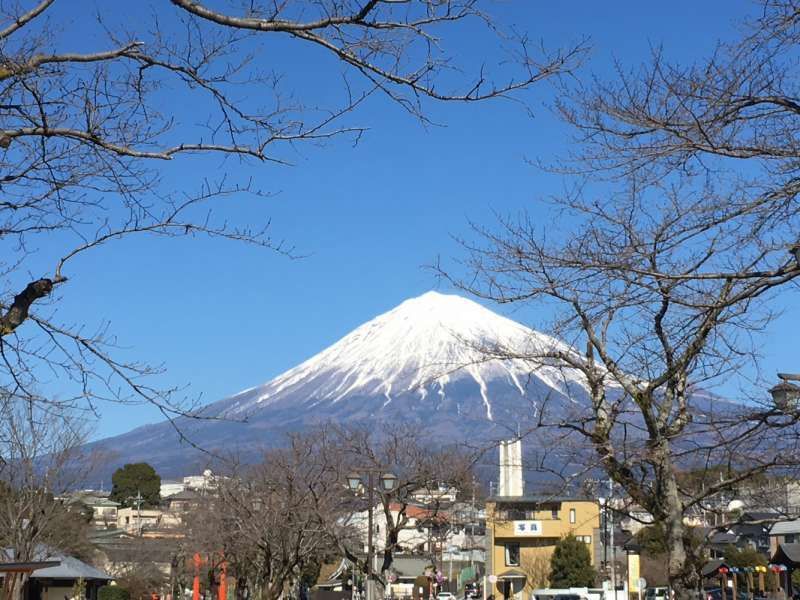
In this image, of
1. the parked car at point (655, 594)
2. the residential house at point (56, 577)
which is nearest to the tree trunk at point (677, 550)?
the residential house at point (56, 577)

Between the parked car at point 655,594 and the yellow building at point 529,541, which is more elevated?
the yellow building at point 529,541

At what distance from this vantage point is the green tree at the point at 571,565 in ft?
173

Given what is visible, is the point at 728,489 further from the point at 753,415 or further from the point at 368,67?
the point at 368,67

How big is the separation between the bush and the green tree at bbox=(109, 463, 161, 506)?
34811mm

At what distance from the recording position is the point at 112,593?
49312mm

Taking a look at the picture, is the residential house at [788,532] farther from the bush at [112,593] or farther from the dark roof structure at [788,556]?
the bush at [112,593]

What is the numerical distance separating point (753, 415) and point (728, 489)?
2904 mm

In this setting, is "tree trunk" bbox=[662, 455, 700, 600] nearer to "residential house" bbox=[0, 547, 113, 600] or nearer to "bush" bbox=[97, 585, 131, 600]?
"residential house" bbox=[0, 547, 113, 600]

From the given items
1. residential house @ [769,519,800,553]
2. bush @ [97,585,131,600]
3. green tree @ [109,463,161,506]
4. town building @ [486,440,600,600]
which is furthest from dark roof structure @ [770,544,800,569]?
green tree @ [109,463,161,506]

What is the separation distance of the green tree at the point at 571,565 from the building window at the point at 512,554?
4.51m

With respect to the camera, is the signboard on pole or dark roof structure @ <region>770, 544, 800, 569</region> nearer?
dark roof structure @ <region>770, 544, 800, 569</region>

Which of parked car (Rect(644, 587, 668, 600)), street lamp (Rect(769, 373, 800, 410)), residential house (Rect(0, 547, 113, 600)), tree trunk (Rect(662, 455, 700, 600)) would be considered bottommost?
parked car (Rect(644, 587, 668, 600))

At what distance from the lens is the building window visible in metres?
58.4

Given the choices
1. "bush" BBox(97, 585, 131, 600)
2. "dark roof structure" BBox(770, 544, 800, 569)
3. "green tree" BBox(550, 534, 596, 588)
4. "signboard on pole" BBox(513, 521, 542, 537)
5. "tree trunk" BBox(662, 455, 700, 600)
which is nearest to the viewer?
"tree trunk" BBox(662, 455, 700, 600)
